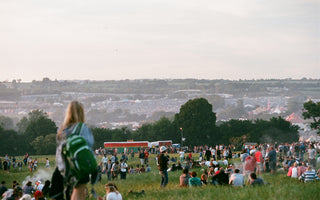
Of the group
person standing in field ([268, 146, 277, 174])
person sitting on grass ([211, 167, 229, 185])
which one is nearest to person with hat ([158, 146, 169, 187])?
person sitting on grass ([211, 167, 229, 185])

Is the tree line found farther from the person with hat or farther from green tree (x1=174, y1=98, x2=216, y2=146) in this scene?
the person with hat

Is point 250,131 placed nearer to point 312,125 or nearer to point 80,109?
point 312,125

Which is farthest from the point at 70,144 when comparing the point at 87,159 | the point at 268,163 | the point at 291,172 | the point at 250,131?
the point at 250,131

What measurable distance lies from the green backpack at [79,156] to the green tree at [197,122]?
136 meters

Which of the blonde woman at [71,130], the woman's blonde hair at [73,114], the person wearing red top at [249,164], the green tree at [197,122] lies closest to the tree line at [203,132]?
A: the green tree at [197,122]

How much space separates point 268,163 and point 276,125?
119399 millimetres

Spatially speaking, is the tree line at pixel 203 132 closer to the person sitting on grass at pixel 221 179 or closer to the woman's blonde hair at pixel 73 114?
the person sitting on grass at pixel 221 179

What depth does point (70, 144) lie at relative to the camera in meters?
8.55

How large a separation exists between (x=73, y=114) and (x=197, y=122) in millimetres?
138435

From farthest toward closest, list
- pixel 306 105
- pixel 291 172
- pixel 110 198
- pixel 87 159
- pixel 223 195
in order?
pixel 306 105 → pixel 291 172 → pixel 110 198 → pixel 223 195 → pixel 87 159

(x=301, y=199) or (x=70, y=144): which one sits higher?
(x=70, y=144)

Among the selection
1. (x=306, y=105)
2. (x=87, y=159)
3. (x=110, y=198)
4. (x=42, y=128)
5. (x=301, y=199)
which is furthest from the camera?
(x=42, y=128)

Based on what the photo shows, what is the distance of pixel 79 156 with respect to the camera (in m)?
8.51

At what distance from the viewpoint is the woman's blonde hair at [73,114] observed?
28.5 ft
